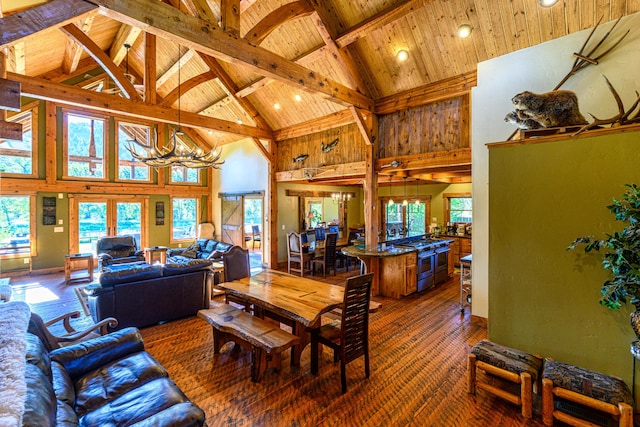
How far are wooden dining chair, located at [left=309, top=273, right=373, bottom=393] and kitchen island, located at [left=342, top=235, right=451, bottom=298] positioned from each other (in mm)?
2452

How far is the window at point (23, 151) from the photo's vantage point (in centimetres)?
708

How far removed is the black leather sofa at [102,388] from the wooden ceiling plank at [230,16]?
11.4ft

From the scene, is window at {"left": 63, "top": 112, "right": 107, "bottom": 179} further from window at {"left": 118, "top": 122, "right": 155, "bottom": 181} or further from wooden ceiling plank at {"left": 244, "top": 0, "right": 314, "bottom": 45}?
wooden ceiling plank at {"left": 244, "top": 0, "right": 314, "bottom": 45}

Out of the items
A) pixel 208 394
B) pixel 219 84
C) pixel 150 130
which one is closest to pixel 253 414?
pixel 208 394

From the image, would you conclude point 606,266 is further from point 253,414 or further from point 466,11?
point 466,11

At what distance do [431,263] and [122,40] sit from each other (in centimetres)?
915

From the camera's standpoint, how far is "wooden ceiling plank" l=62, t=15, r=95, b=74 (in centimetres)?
591

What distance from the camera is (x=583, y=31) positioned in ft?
10.9

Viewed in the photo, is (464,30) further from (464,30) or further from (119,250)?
(119,250)

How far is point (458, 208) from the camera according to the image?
353 inches

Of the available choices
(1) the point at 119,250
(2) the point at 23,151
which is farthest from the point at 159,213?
(2) the point at 23,151

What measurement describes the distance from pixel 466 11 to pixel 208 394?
550 centimetres

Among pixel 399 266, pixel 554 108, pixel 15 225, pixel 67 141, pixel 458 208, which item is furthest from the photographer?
pixel 458 208

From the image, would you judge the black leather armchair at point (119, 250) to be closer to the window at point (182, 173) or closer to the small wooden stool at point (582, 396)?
the window at point (182, 173)
